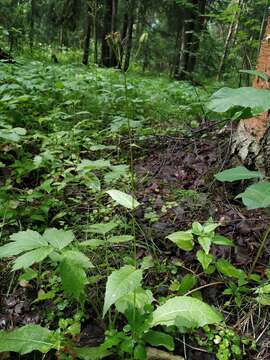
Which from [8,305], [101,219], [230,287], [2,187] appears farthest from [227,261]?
[2,187]

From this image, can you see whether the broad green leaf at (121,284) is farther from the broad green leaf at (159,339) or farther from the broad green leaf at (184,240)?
the broad green leaf at (184,240)

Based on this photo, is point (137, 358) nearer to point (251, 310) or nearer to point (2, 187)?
point (251, 310)

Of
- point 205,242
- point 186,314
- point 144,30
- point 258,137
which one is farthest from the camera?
point 144,30

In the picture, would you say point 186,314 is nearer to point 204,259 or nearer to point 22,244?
point 204,259

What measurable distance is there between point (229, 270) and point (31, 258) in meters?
0.95

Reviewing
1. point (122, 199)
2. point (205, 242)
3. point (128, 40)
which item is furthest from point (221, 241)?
point (128, 40)

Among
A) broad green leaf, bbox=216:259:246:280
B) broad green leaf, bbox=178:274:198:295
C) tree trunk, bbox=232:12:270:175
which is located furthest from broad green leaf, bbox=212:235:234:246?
tree trunk, bbox=232:12:270:175

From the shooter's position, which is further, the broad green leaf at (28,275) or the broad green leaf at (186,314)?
the broad green leaf at (28,275)

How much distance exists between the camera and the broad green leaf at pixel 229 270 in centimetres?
164

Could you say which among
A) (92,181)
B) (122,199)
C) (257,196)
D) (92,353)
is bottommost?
(92,353)

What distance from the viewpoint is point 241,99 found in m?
1.23

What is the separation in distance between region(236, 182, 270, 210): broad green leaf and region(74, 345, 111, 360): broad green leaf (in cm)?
81

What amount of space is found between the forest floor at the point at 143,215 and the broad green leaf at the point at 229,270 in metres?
0.01

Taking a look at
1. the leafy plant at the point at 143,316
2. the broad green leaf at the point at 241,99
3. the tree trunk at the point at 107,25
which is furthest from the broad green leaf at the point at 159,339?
the tree trunk at the point at 107,25
